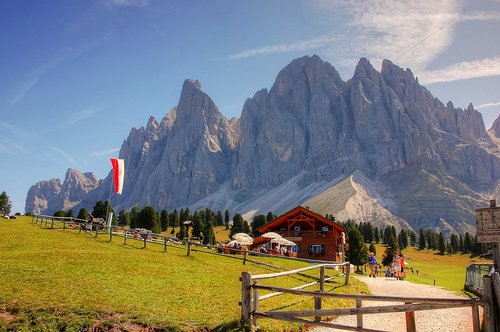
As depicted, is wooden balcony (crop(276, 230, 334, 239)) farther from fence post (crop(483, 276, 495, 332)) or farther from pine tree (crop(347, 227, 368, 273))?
fence post (crop(483, 276, 495, 332))

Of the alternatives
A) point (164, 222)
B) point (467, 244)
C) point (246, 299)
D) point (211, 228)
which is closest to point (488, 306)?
point (246, 299)

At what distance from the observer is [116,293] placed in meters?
16.2

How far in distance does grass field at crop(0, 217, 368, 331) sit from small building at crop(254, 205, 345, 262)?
30.5 m

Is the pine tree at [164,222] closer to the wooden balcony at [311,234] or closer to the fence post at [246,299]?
the wooden balcony at [311,234]

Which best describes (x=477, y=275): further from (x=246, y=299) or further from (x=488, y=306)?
(x=246, y=299)

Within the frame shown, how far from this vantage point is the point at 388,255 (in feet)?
271

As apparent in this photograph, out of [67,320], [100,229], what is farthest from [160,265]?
[100,229]

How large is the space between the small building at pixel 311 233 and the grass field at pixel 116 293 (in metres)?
30.5

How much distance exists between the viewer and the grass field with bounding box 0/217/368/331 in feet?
43.1

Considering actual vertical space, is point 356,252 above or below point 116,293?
below

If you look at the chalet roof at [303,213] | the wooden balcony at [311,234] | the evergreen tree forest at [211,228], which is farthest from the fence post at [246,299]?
the wooden balcony at [311,234]

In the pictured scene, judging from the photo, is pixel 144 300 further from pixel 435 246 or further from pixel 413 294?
pixel 435 246

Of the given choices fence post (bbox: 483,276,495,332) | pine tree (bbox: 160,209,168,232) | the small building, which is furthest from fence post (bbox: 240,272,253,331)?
pine tree (bbox: 160,209,168,232)

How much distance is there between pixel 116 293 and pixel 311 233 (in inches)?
1712
